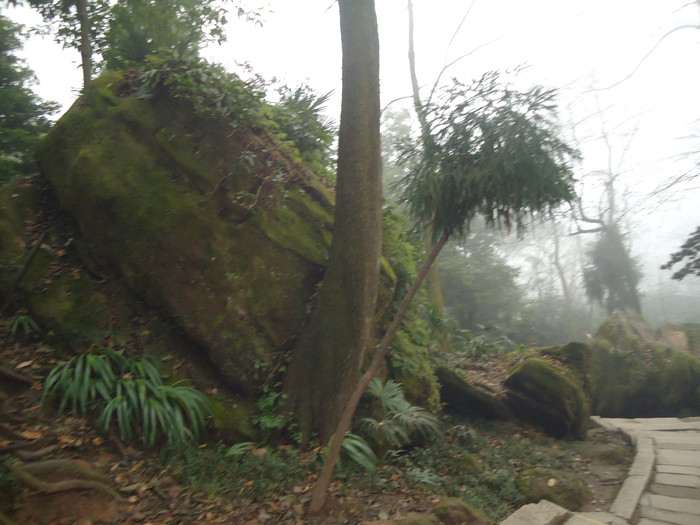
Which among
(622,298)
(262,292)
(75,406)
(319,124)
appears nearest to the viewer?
(75,406)

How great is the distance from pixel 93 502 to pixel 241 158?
4.38 m

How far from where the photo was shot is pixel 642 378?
13.8 meters

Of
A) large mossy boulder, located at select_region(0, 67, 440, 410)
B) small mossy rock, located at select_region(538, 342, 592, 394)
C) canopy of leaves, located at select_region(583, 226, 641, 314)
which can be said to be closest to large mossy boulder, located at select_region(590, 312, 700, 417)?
small mossy rock, located at select_region(538, 342, 592, 394)

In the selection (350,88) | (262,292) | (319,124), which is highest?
(319,124)

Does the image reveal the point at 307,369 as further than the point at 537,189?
Yes

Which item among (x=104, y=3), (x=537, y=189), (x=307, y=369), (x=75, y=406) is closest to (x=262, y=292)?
(x=307, y=369)

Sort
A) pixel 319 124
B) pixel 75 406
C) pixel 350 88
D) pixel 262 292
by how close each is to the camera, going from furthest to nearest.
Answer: pixel 319 124
pixel 262 292
pixel 350 88
pixel 75 406

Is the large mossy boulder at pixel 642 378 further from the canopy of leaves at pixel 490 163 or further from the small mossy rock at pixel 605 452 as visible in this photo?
the canopy of leaves at pixel 490 163

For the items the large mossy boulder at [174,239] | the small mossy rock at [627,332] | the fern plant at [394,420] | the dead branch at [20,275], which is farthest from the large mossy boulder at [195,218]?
the small mossy rock at [627,332]

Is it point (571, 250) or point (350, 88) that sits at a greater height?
point (571, 250)

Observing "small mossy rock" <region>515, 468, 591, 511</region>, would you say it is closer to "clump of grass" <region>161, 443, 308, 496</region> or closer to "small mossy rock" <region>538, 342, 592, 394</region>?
"clump of grass" <region>161, 443, 308, 496</region>

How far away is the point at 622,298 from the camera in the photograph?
80.7 feet

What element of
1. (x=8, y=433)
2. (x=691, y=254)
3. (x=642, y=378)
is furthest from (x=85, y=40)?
(x=642, y=378)

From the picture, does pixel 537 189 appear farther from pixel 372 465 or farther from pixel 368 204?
pixel 372 465
